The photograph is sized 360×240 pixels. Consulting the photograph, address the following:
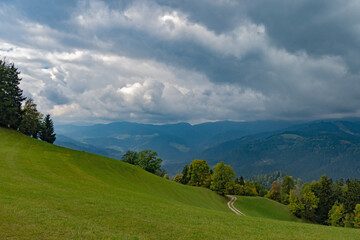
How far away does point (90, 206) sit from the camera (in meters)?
19.0

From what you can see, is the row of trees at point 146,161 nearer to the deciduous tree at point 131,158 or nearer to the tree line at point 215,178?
the deciduous tree at point 131,158

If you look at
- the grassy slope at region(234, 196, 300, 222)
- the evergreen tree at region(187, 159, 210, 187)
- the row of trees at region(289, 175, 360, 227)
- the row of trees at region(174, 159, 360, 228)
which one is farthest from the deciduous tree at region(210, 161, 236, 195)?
the row of trees at region(289, 175, 360, 227)

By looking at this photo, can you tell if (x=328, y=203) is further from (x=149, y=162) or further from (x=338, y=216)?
(x=149, y=162)

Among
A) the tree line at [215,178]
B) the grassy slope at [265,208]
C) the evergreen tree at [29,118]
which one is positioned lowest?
the grassy slope at [265,208]

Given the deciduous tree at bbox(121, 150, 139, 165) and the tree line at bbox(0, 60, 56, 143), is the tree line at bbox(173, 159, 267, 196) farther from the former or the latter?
the tree line at bbox(0, 60, 56, 143)

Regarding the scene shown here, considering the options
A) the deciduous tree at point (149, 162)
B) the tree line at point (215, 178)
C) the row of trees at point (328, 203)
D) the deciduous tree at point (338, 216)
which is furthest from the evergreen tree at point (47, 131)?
the deciduous tree at point (338, 216)

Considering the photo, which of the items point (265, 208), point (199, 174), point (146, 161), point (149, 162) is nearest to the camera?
point (265, 208)

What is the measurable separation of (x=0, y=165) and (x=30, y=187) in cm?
1222

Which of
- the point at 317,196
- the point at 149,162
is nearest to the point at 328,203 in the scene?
the point at 317,196

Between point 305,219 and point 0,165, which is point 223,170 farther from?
point 0,165

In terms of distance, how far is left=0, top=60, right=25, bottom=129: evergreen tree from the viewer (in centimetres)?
5809

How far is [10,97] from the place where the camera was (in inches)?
2352

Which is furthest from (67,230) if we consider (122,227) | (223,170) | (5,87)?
(223,170)

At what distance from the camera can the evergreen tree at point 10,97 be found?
58.1 metres
